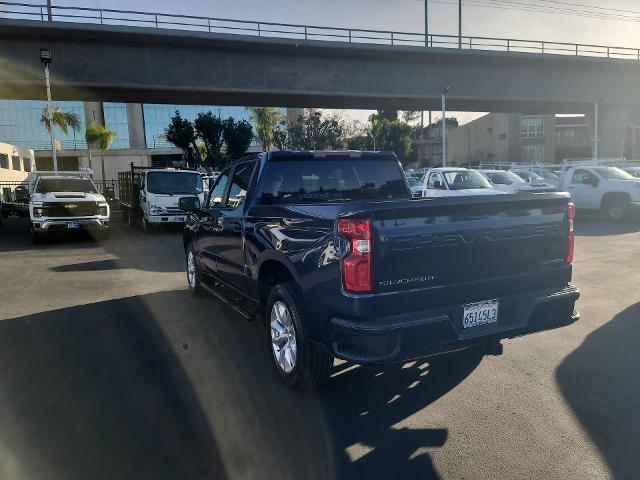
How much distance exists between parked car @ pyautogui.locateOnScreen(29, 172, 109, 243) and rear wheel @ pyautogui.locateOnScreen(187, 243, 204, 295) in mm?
7600

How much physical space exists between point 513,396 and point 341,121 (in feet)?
181

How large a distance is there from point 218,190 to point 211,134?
41.6 m

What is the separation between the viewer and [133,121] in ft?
225

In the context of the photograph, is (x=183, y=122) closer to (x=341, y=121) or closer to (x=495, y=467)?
(x=341, y=121)

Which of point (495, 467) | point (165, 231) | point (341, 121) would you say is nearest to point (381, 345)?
point (495, 467)

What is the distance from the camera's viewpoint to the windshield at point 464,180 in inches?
563

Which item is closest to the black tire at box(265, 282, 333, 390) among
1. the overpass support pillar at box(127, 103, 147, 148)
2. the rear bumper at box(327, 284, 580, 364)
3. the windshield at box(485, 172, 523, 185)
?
the rear bumper at box(327, 284, 580, 364)

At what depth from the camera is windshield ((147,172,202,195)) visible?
1688cm

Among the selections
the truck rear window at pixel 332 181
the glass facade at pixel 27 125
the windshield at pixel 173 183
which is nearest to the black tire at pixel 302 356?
the truck rear window at pixel 332 181

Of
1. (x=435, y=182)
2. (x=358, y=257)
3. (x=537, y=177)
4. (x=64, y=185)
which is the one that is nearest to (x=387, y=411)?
(x=358, y=257)

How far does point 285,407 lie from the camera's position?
12.4ft

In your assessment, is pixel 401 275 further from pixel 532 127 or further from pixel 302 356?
pixel 532 127

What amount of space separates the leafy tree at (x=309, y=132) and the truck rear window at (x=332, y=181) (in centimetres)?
4940

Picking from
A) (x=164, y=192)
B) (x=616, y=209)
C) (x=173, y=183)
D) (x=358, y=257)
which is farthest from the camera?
(x=173, y=183)
